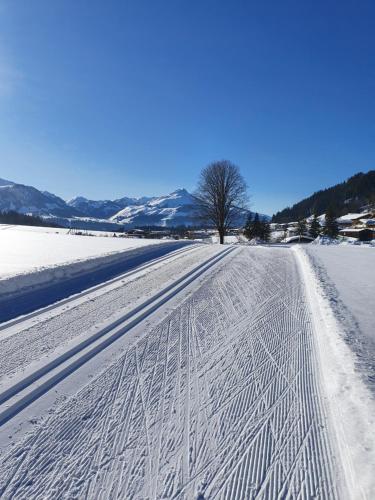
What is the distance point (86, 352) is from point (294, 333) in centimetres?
322

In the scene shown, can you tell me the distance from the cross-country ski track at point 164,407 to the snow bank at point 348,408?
88mm

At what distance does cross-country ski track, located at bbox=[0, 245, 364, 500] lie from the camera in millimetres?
2150

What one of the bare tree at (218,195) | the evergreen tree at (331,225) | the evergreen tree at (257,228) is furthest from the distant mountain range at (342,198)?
the bare tree at (218,195)

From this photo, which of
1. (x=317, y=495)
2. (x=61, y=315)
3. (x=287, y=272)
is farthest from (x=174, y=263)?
(x=317, y=495)

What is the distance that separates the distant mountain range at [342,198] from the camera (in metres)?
119

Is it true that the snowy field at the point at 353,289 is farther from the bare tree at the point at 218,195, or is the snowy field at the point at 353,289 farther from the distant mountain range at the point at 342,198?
the distant mountain range at the point at 342,198

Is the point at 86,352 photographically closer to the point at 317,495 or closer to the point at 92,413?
the point at 92,413

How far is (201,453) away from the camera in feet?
7.82

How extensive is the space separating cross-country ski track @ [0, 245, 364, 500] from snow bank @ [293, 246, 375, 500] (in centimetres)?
9

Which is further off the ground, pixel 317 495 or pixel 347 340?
pixel 347 340

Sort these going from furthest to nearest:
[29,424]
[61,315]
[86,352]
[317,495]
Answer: [61,315]
[86,352]
[29,424]
[317,495]

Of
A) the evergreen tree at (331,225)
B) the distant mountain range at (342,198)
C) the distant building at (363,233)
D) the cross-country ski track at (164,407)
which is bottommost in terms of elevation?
the cross-country ski track at (164,407)

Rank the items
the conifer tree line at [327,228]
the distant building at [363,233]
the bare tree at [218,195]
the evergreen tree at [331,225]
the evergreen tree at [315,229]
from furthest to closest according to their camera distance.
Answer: the evergreen tree at [315,229], the conifer tree line at [327,228], the evergreen tree at [331,225], the distant building at [363,233], the bare tree at [218,195]

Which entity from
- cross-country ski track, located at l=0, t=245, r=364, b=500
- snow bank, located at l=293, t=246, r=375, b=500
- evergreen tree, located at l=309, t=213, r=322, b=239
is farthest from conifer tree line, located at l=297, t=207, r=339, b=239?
cross-country ski track, located at l=0, t=245, r=364, b=500
